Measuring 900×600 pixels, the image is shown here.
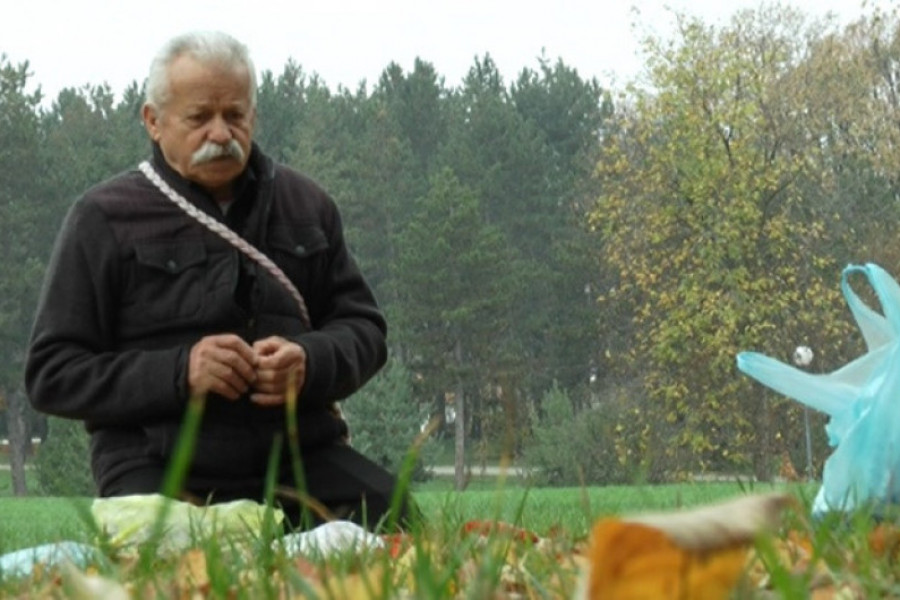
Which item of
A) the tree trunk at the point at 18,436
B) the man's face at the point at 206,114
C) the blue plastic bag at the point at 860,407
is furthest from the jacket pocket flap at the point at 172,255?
the tree trunk at the point at 18,436

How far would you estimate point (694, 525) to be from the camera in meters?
0.97

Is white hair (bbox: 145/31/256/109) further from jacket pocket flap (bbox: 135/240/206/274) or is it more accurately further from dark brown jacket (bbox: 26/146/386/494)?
jacket pocket flap (bbox: 135/240/206/274)

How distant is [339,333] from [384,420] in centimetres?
4398

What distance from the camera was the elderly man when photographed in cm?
479

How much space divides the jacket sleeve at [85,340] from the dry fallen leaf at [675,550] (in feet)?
12.5

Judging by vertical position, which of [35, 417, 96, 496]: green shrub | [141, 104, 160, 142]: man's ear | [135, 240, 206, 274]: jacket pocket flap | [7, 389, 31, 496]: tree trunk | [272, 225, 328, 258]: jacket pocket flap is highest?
[7, 389, 31, 496]: tree trunk

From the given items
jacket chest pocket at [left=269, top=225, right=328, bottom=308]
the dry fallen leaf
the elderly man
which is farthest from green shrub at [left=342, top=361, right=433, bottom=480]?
the dry fallen leaf

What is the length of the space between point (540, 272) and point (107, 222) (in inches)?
2099

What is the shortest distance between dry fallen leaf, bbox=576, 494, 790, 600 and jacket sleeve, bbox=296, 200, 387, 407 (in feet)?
12.3

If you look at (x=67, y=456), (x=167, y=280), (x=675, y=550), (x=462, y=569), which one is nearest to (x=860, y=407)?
(x=462, y=569)

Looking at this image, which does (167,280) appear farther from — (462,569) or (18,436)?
(18,436)

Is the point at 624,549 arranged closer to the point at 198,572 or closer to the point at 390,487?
the point at 198,572

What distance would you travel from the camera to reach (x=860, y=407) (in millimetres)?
3713

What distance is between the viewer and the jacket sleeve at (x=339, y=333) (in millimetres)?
4809
